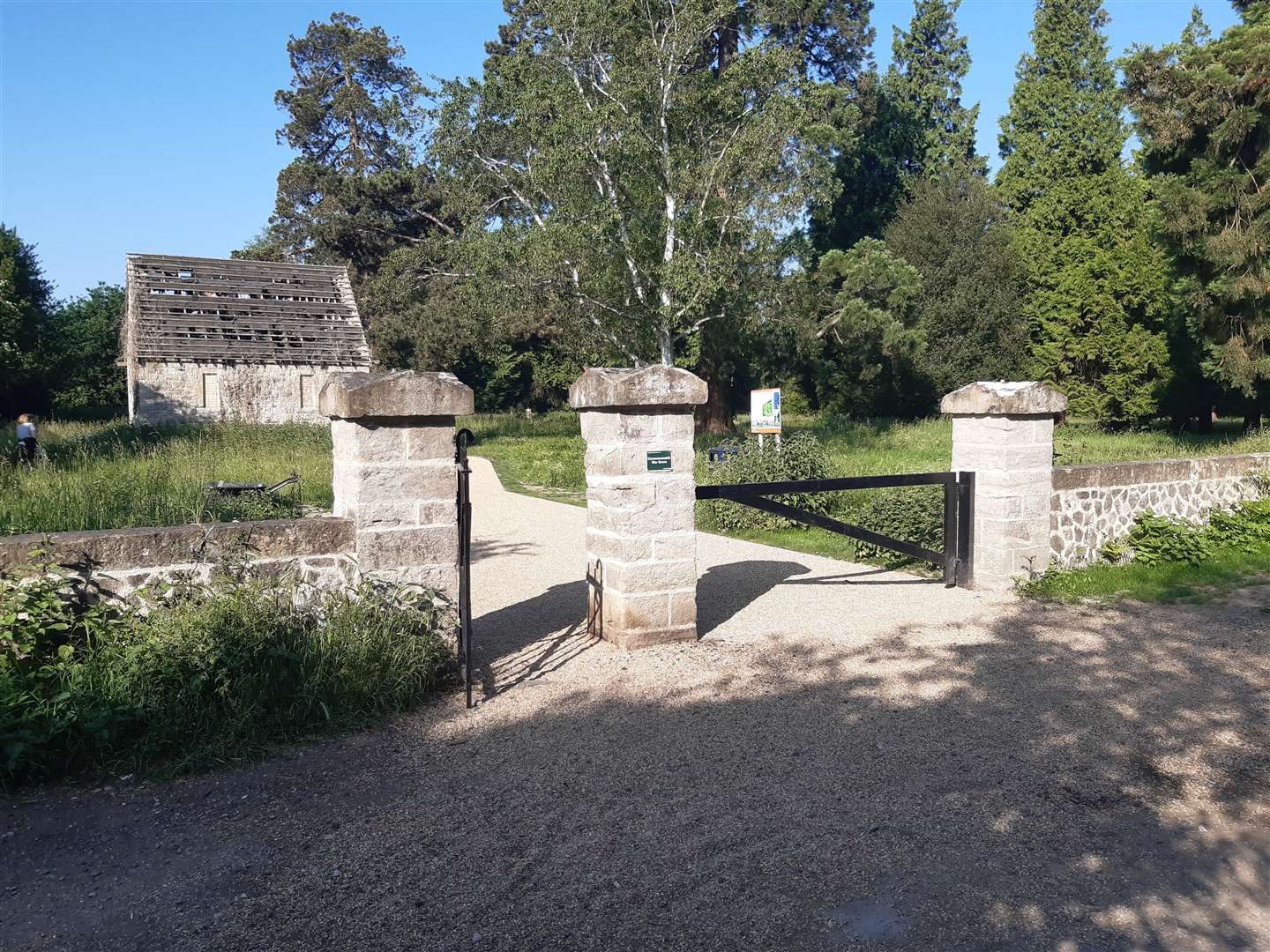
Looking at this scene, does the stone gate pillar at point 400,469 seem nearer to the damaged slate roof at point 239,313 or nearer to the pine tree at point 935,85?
the damaged slate roof at point 239,313

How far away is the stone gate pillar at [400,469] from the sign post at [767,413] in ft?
25.7

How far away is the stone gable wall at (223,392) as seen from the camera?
24797mm

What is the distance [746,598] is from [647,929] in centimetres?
505

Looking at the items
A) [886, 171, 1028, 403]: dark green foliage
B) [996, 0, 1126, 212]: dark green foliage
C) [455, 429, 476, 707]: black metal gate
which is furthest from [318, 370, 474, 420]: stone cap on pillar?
[996, 0, 1126, 212]: dark green foliage

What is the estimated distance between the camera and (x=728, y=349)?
87.5ft

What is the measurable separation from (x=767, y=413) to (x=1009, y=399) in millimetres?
5421

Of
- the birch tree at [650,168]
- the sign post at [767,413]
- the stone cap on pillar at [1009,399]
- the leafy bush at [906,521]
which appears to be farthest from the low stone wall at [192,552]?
the birch tree at [650,168]

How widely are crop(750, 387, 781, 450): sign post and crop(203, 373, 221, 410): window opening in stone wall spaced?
17920 mm

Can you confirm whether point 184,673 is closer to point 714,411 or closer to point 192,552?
point 192,552

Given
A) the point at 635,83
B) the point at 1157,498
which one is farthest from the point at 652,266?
the point at 1157,498

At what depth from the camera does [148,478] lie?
9.88m

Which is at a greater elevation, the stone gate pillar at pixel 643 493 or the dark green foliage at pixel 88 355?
the dark green foliage at pixel 88 355

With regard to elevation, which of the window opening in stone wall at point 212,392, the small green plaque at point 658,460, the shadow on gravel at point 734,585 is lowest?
the shadow on gravel at point 734,585

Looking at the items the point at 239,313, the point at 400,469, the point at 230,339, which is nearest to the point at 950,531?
the point at 400,469
